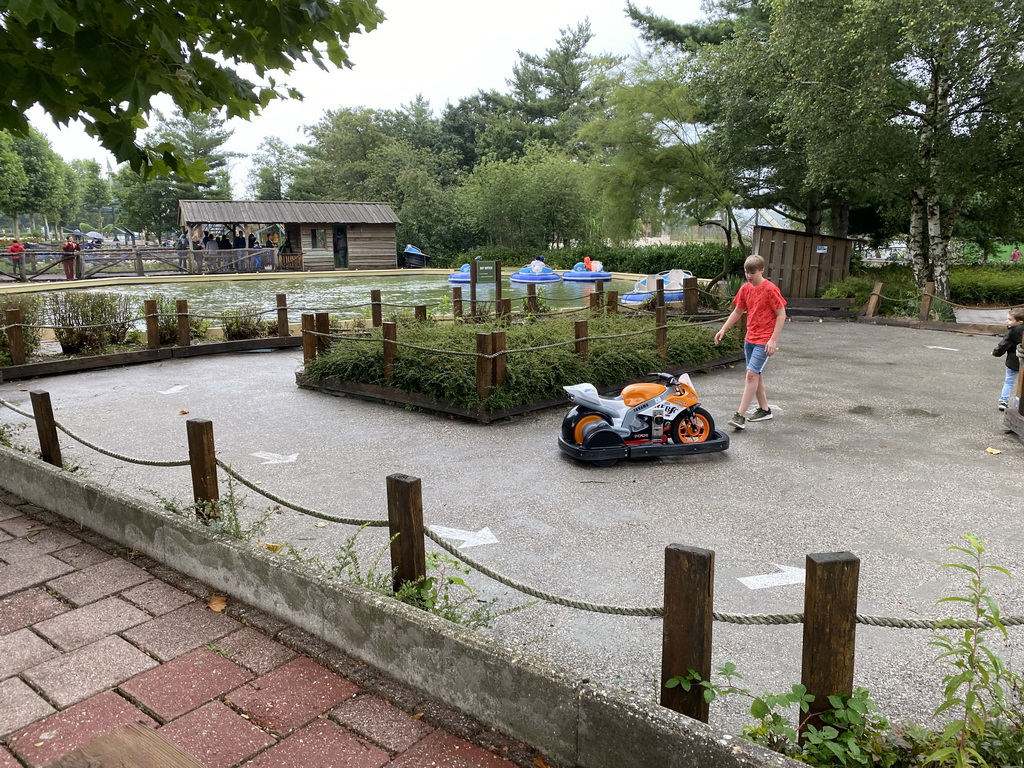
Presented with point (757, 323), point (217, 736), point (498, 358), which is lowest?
point (217, 736)

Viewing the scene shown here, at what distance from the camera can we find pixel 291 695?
3182 mm

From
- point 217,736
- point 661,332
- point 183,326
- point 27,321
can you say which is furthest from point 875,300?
point 217,736

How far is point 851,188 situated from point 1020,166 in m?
6.19

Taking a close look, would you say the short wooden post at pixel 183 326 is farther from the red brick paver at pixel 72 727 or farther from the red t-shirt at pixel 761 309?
the red brick paver at pixel 72 727

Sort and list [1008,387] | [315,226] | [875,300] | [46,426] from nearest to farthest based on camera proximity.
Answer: [46,426]
[1008,387]
[875,300]
[315,226]

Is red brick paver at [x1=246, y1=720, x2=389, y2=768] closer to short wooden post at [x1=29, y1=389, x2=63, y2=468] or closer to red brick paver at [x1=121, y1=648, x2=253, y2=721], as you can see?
red brick paver at [x1=121, y1=648, x2=253, y2=721]

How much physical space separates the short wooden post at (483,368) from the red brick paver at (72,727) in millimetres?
5687

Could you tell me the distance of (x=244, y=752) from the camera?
2.80 m

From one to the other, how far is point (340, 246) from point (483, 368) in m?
38.2

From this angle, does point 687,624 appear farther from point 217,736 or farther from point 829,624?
point 217,736

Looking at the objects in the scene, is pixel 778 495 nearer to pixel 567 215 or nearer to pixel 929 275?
pixel 929 275

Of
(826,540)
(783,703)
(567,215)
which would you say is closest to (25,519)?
(783,703)

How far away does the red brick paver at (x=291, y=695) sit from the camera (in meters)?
3.01

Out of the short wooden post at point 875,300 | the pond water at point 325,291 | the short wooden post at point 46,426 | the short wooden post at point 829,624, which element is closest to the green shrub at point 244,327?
the pond water at point 325,291
